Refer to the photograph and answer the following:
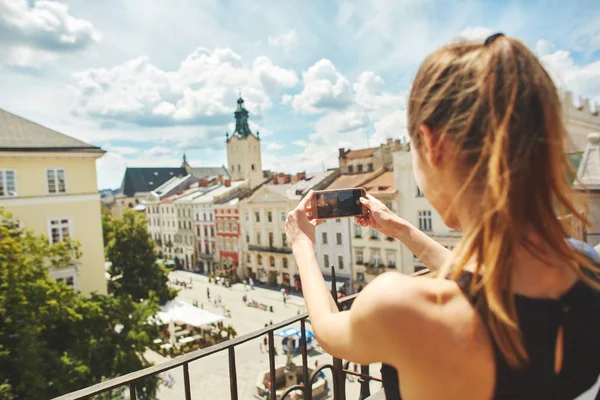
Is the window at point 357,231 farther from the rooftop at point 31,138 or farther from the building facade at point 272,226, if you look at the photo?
the rooftop at point 31,138

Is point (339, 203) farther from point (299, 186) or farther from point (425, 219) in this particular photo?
point (299, 186)

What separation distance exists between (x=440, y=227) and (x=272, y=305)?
46.2ft

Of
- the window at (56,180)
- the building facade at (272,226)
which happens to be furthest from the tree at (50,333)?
the building facade at (272,226)

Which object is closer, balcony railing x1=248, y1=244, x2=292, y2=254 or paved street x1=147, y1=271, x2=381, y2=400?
paved street x1=147, y1=271, x2=381, y2=400

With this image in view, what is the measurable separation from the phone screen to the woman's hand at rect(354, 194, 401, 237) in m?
0.04

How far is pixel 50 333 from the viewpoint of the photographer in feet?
44.1

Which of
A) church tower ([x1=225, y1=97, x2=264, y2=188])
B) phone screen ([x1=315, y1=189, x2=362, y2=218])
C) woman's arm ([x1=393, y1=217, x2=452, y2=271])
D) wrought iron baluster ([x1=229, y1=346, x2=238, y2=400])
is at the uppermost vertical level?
church tower ([x1=225, y1=97, x2=264, y2=188])

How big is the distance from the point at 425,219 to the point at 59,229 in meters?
20.7

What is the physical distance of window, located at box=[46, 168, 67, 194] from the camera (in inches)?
752

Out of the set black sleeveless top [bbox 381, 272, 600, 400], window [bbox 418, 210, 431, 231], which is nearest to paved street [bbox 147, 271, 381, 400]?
window [bbox 418, 210, 431, 231]

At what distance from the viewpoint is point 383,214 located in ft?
6.26

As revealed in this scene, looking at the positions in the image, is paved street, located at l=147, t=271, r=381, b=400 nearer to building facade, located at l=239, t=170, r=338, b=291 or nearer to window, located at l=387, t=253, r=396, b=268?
building facade, located at l=239, t=170, r=338, b=291

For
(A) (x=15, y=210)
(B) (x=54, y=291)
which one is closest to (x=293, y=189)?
(A) (x=15, y=210)

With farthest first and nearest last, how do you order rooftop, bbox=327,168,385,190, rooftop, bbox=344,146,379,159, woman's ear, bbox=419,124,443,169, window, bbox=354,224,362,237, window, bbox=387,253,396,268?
1. rooftop, bbox=344,146,379,159
2. rooftop, bbox=327,168,385,190
3. window, bbox=354,224,362,237
4. window, bbox=387,253,396,268
5. woman's ear, bbox=419,124,443,169
